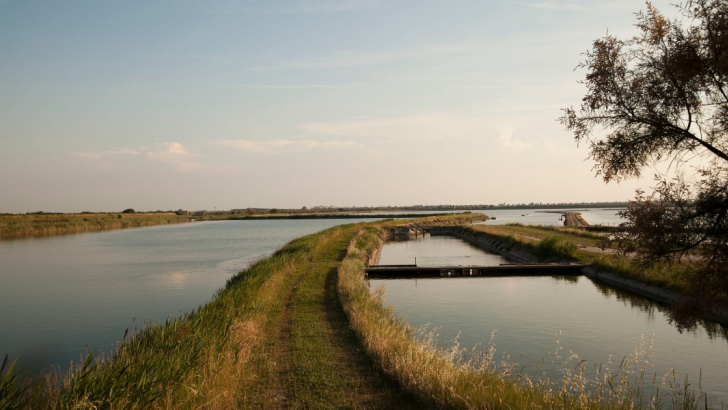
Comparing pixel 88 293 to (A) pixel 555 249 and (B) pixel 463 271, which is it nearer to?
(B) pixel 463 271

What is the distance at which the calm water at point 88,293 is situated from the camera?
14234 mm

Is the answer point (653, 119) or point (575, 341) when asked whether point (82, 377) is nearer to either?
point (653, 119)

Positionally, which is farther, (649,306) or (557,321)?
(649,306)

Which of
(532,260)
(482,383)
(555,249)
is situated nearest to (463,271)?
(555,249)

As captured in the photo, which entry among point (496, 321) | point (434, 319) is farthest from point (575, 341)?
point (434, 319)

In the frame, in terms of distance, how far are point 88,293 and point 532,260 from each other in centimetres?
2629

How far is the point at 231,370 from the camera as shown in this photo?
8.25m

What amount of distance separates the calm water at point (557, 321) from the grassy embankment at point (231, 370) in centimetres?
467

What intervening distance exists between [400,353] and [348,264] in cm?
1405

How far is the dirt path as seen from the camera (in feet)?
24.4

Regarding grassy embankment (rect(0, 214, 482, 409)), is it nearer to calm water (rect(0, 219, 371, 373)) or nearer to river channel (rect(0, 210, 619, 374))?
river channel (rect(0, 210, 619, 374))

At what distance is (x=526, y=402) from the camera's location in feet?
21.0

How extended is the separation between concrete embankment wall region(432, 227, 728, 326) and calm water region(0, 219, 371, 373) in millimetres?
15509

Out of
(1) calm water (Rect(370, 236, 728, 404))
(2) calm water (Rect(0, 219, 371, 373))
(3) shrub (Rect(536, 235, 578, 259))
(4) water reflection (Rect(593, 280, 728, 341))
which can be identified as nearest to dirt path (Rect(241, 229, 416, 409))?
(1) calm water (Rect(370, 236, 728, 404))
